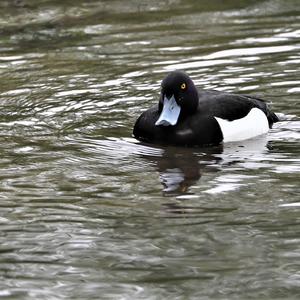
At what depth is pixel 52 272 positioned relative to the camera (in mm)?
6758

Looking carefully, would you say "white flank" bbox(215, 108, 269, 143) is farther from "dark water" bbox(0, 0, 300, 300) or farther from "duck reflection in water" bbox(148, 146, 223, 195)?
"duck reflection in water" bbox(148, 146, 223, 195)

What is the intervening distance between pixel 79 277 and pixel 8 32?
31.7ft

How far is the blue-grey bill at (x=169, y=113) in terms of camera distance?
10273 mm

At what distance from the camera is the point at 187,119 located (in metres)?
10.5

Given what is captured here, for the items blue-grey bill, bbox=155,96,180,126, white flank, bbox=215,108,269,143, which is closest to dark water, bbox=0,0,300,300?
white flank, bbox=215,108,269,143

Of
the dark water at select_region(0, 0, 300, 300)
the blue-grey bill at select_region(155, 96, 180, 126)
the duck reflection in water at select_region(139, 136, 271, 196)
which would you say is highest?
the blue-grey bill at select_region(155, 96, 180, 126)

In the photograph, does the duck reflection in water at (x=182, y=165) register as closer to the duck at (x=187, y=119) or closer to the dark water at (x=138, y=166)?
the dark water at (x=138, y=166)

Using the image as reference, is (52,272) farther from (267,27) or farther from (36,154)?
(267,27)

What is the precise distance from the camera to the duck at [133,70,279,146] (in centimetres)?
1036

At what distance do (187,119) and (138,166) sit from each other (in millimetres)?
1122

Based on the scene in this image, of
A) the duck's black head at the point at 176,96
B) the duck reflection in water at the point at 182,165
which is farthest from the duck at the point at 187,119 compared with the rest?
the duck reflection in water at the point at 182,165

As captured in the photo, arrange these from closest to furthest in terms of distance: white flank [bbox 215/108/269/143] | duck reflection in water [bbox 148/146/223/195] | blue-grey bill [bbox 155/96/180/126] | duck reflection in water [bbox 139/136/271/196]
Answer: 1. duck reflection in water [bbox 148/146/223/195]
2. duck reflection in water [bbox 139/136/271/196]
3. blue-grey bill [bbox 155/96/180/126]
4. white flank [bbox 215/108/269/143]

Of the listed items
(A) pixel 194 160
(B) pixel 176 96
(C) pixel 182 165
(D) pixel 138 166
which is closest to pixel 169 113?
(B) pixel 176 96

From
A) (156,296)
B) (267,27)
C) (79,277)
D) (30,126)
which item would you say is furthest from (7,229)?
(267,27)
